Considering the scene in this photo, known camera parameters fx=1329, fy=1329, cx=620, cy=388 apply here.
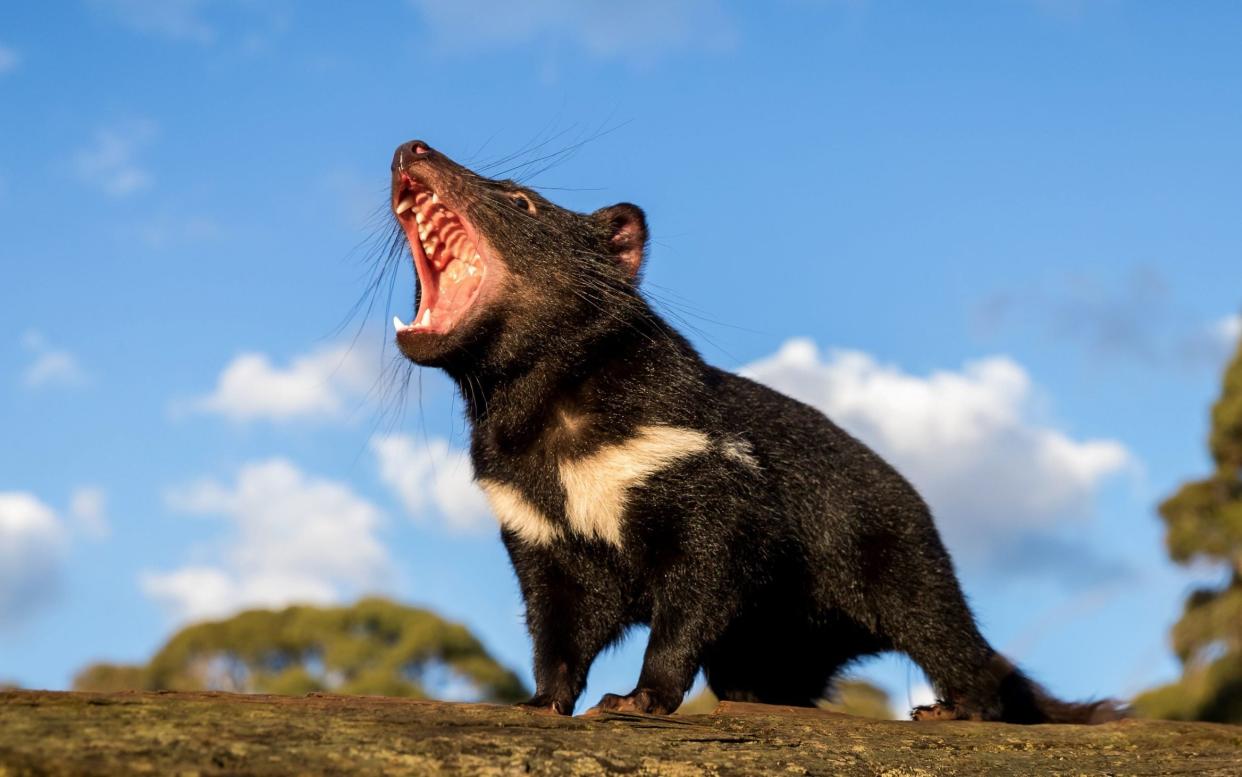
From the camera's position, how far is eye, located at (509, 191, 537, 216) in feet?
22.5

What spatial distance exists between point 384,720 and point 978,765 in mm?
2367

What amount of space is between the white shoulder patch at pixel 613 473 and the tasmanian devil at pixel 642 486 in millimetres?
10

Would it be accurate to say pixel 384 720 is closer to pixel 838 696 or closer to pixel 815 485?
pixel 815 485

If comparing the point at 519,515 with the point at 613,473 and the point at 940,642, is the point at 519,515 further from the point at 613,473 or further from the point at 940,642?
the point at 940,642

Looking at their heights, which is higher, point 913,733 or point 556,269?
point 556,269

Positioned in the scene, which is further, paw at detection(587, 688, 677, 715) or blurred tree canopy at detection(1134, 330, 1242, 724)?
blurred tree canopy at detection(1134, 330, 1242, 724)

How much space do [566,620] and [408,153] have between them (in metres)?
2.51

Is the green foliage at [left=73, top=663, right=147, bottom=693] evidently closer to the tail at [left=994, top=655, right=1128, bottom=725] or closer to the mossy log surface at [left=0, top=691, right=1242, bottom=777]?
the tail at [left=994, top=655, right=1128, bottom=725]

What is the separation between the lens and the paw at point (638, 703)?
5551 millimetres

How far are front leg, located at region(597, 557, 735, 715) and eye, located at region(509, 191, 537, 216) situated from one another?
2061 millimetres

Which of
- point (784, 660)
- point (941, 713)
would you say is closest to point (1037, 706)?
point (941, 713)

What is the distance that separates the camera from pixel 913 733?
5.41 metres

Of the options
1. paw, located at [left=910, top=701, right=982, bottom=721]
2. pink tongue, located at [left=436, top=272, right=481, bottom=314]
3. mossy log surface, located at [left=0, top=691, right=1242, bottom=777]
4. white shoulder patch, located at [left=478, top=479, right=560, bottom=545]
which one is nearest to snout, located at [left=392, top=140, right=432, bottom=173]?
pink tongue, located at [left=436, top=272, right=481, bottom=314]

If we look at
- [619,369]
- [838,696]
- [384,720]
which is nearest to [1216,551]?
[838,696]
